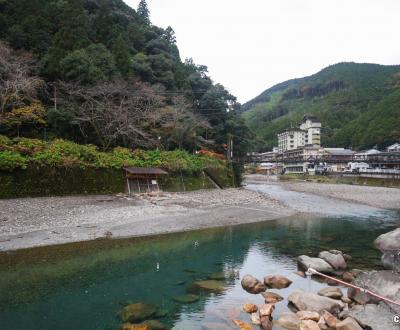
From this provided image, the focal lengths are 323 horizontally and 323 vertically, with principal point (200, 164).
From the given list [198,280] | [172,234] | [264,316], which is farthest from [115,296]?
[172,234]

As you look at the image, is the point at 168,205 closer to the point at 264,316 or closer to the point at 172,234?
the point at 172,234

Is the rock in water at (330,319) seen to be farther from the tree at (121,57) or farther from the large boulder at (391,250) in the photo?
the tree at (121,57)

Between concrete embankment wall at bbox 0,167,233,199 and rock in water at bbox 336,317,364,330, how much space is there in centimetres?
2224

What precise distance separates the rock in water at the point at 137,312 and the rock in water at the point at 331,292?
5411mm

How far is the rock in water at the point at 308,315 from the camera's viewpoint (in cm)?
862

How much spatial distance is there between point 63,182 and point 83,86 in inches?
516

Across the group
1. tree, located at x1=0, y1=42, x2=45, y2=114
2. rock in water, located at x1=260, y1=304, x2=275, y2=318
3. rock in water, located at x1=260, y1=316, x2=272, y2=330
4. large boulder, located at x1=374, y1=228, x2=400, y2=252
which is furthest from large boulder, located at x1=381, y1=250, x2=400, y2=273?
tree, located at x1=0, y1=42, x2=45, y2=114

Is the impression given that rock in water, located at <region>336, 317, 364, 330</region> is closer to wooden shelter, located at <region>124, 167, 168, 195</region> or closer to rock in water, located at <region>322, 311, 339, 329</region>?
rock in water, located at <region>322, 311, 339, 329</region>

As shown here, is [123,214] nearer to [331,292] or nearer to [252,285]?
[252,285]

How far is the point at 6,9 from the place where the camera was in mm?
39344

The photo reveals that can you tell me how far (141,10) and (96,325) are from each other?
263ft

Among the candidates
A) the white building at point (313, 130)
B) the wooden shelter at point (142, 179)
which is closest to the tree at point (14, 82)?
the wooden shelter at point (142, 179)

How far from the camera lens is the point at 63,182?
84.4ft

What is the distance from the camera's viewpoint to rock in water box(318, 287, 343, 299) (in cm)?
1024
